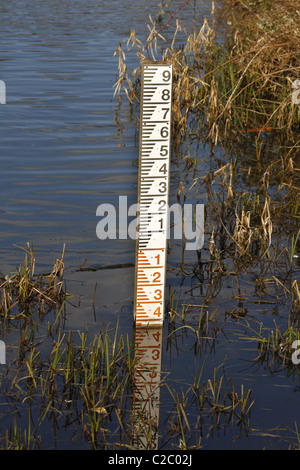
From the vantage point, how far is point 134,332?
485 centimetres

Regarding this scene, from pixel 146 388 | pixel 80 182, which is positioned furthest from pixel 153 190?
pixel 80 182

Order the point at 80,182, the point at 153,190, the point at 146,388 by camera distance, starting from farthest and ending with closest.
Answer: the point at 80,182, the point at 153,190, the point at 146,388

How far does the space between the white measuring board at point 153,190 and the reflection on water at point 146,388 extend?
18 centimetres

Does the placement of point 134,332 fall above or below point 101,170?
below

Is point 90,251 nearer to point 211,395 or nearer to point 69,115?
point 211,395

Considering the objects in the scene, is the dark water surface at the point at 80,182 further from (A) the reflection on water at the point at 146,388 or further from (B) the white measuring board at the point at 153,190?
(B) the white measuring board at the point at 153,190

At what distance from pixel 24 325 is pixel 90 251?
5.11ft

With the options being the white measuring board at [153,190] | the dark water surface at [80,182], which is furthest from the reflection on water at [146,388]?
the white measuring board at [153,190]

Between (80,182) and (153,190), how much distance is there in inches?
135

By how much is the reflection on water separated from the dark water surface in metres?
0.08

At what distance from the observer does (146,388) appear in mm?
4137

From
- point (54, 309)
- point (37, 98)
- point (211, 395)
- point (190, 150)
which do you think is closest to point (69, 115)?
point (37, 98)

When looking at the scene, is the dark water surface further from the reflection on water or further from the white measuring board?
the white measuring board

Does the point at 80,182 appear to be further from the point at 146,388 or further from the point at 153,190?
the point at 146,388
